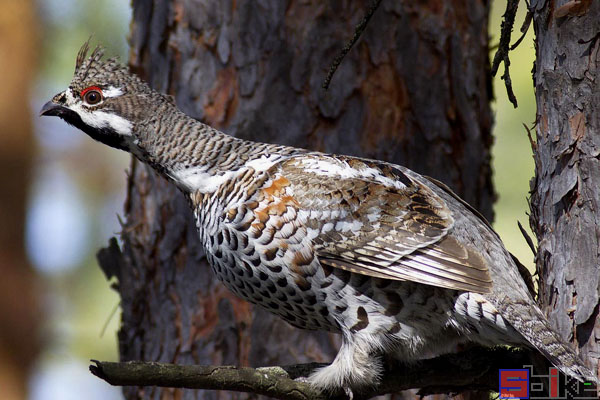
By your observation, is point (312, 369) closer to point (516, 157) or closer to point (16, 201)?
point (16, 201)

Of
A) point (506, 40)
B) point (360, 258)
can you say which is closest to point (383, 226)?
point (360, 258)

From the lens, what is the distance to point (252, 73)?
17.9ft

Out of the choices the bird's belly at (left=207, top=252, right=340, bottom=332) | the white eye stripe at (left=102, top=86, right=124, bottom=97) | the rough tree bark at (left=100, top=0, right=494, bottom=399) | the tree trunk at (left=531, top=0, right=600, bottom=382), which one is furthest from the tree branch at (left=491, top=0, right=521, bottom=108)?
the white eye stripe at (left=102, top=86, right=124, bottom=97)

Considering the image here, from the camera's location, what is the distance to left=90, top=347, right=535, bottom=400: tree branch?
9.02 feet

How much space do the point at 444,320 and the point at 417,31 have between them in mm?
2725

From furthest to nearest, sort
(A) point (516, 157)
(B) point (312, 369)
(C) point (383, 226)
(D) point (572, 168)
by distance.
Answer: (A) point (516, 157) → (B) point (312, 369) → (C) point (383, 226) → (D) point (572, 168)

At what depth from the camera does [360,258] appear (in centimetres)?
350

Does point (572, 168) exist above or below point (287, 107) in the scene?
below

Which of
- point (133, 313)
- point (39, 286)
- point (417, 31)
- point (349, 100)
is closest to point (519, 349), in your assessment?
point (349, 100)

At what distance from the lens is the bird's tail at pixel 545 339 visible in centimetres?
291

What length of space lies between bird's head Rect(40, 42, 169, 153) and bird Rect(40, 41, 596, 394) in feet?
1.98

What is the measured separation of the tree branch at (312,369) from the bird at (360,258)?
0.08 meters

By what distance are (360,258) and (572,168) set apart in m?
1.09

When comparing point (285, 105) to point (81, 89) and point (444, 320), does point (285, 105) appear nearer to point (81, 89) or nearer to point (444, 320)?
point (81, 89)
